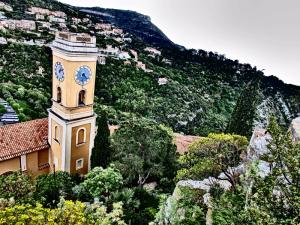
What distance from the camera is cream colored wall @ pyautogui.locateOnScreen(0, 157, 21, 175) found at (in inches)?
879

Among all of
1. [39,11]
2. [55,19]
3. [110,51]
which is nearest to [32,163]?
[110,51]

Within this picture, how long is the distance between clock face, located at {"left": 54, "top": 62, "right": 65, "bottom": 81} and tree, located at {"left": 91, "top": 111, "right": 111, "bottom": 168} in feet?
13.0

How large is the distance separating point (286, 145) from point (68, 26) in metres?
95.9

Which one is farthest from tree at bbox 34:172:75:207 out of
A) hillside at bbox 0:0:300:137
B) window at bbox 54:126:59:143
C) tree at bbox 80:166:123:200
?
hillside at bbox 0:0:300:137

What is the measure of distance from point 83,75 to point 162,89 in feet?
143

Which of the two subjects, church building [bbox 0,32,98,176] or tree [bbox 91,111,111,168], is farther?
tree [bbox 91,111,111,168]

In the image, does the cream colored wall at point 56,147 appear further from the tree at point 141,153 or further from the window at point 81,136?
the tree at point 141,153

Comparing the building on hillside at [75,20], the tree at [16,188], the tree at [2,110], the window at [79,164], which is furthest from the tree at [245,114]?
the building on hillside at [75,20]

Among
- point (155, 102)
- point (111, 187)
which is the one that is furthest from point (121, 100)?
point (111, 187)

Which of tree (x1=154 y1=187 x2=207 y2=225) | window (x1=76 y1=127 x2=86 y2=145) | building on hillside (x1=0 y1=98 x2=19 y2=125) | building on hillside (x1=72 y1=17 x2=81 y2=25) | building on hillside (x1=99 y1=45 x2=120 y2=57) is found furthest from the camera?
building on hillside (x1=72 y1=17 x2=81 y2=25)

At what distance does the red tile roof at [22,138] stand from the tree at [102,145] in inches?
162

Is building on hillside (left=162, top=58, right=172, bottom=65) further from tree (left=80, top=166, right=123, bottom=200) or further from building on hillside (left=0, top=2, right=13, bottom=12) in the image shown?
tree (left=80, top=166, right=123, bottom=200)

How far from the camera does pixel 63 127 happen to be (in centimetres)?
2333

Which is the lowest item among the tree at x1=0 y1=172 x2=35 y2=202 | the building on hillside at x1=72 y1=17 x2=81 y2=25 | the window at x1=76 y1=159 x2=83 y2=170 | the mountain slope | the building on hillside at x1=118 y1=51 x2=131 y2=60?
the mountain slope
